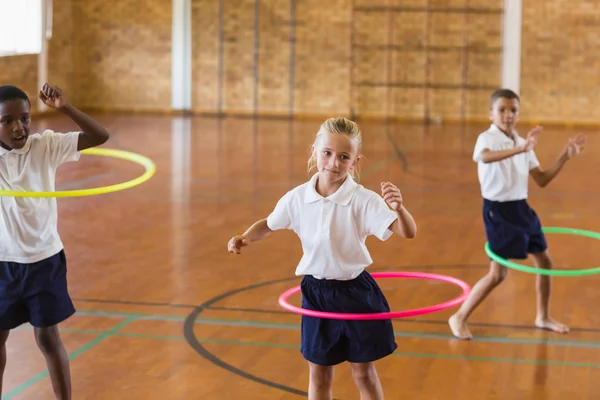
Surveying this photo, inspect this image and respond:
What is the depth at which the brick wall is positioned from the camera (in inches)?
671

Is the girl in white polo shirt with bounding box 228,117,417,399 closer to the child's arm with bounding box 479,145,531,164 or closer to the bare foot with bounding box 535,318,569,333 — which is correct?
the child's arm with bounding box 479,145,531,164

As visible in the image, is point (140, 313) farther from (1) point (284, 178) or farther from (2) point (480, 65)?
(2) point (480, 65)

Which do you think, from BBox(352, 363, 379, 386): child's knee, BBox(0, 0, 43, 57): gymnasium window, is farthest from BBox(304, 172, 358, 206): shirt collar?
BBox(0, 0, 43, 57): gymnasium window

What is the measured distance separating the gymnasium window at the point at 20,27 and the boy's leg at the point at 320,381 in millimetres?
12936

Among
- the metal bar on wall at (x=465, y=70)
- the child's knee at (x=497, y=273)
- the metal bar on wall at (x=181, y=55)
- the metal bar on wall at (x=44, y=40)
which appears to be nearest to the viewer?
the child's knee at (x=497, y=273)

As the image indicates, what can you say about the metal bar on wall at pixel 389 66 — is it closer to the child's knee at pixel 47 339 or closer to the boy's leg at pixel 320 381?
the child's knee at pixel 47 339

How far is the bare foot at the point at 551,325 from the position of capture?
5633 millimetres

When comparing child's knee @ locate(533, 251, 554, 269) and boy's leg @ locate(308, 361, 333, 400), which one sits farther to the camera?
child's knee @ locate(533, 251, 554, 269)

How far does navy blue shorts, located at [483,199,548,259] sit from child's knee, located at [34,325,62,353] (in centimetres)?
261

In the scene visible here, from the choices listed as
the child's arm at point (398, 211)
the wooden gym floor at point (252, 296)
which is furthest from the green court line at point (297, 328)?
the child's arm at point (398, 211)

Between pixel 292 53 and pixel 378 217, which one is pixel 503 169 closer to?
pixel 378 217

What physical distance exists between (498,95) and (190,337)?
7.22ft

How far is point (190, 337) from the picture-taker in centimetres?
549

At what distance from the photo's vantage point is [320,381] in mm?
3648
